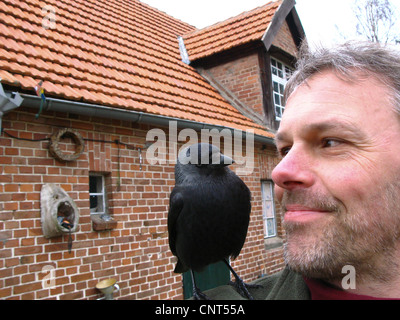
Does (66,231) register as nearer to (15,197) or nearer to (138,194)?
(15,197)

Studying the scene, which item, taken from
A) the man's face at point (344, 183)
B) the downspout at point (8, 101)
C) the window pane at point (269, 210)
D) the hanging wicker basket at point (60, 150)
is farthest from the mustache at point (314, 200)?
the window pane at point (269, 210)

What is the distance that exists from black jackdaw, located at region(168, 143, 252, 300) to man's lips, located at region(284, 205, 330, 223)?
0.45m

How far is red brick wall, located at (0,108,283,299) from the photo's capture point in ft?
10.1

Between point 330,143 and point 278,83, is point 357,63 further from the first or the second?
point 278,83

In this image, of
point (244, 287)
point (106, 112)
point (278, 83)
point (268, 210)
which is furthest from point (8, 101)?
point (278, 83)

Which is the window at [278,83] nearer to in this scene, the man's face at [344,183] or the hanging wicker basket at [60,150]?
the hanging wicker basket at [60,150]

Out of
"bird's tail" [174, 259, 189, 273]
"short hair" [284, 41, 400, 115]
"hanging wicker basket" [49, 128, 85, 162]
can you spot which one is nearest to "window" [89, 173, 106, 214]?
"hanging wicker basket" [49, 128, 85, 162]

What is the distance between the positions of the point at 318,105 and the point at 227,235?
756mm

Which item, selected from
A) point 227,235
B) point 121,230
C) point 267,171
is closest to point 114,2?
point 267,171

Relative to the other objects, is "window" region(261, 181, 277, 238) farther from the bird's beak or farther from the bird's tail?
the bird's beak

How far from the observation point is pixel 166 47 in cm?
686

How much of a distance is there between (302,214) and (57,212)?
283cm

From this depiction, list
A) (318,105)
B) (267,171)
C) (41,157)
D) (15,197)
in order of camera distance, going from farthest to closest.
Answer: (267,171), (41,157), (15,197), (318,105)

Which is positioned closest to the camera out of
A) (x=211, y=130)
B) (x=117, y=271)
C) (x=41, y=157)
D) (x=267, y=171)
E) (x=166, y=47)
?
(x=41, y=157)
